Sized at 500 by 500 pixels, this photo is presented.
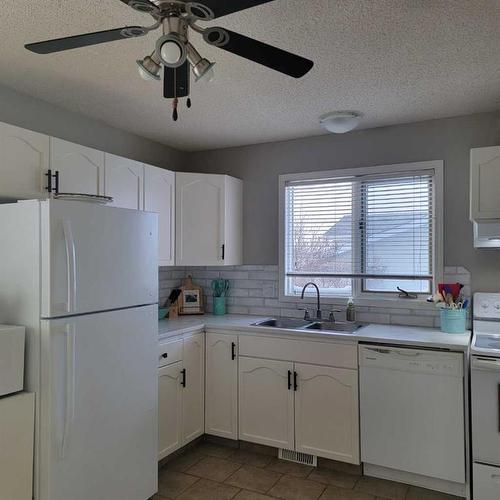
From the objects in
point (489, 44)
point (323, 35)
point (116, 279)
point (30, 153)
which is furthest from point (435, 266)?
point (30, 153)

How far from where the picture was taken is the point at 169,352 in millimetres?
2902

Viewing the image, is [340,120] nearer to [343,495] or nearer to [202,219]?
[202,219]

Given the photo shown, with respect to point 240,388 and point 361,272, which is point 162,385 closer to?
point 240,388

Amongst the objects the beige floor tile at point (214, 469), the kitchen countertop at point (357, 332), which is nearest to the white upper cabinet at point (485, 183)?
the kitchen countertop at point (357, 332)

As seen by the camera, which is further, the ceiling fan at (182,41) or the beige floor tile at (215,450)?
the beige floor tile at (215,450)

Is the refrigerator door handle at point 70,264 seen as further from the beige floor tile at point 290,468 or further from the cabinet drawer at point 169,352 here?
the beige floor tile at point 290,468

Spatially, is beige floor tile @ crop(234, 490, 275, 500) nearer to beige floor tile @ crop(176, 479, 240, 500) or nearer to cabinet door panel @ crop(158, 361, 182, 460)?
beige floor tile @ crop(176, 479, 240, 500)

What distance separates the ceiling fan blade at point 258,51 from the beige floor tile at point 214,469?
7.97ft

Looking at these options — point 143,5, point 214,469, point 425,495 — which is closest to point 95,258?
point 143,5

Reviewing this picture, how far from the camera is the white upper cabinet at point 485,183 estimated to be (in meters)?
2.60

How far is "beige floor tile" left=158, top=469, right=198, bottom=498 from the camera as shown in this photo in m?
2.65

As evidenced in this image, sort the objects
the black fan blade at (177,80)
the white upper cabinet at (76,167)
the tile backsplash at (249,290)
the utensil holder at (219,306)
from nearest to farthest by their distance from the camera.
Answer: the black fan blade at (177,80) < the white upper cabinet at (76,167) < the tile backsplash at (249,290) < the utensil holder at (219,306)

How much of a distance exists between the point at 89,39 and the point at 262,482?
2565 millimetres

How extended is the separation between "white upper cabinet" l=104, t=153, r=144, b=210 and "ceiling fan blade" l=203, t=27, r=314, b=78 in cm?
161
